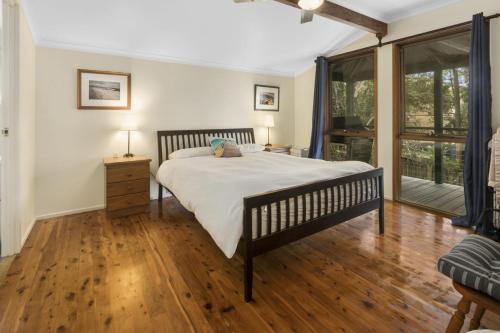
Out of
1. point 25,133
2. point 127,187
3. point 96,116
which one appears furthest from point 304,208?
point 96,116

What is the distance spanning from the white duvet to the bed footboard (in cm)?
12

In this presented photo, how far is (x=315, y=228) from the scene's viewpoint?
7.75 ft

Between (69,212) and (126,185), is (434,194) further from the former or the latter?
(69,212)

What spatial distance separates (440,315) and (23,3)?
14.6 ft

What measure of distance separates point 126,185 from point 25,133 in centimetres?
119

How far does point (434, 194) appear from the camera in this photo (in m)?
3.88

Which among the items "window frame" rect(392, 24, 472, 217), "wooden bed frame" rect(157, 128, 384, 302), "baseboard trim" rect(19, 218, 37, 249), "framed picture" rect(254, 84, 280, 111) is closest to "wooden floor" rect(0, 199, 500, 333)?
"baseboard trim" rect(19, 218, 37, 249)

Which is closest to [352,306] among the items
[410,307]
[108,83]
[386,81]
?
[410,307]

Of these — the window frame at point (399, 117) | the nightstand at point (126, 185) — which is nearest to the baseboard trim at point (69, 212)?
the nightstand at point (126, 185)

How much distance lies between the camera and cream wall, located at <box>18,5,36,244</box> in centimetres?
258

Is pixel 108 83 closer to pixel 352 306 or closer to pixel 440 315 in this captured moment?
pixel 352 306

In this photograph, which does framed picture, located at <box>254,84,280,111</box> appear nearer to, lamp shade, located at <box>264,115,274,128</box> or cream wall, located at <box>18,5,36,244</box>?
lamp shade, located at <box>264,115,274,128</box>

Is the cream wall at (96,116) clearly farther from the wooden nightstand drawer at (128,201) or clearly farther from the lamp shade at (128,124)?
the wooden nightstand drawer at (128,201)

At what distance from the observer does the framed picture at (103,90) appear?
144 inches
